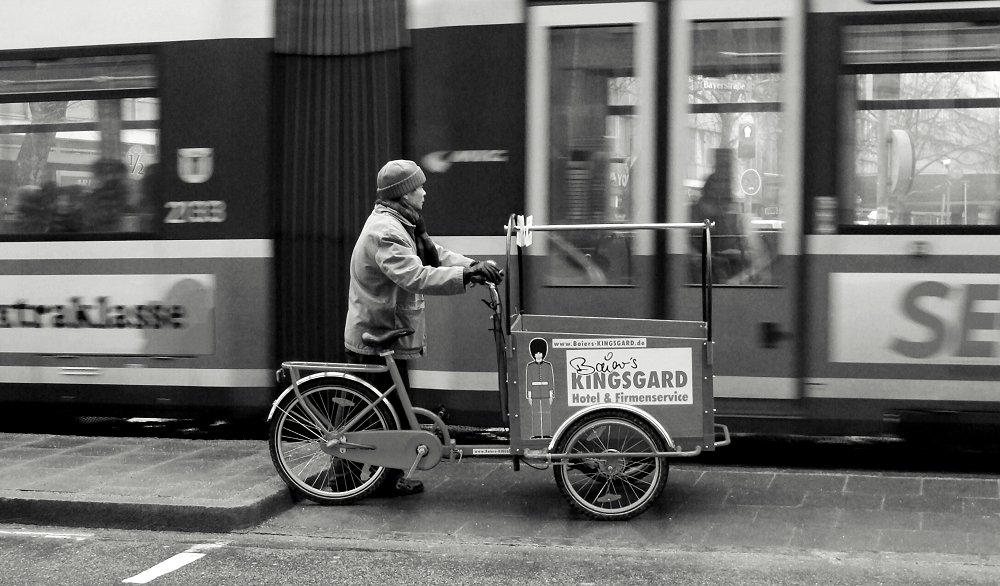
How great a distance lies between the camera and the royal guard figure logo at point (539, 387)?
235 inches

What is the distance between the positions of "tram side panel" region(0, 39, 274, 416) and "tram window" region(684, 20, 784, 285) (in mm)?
2733

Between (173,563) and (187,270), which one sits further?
(187,270)

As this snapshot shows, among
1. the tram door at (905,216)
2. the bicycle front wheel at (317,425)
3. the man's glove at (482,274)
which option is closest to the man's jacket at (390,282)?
the man's glove at (482,274)

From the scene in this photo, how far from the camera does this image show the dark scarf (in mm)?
6363

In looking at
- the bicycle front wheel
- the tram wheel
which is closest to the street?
the tram wheel

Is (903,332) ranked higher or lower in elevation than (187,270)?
lower

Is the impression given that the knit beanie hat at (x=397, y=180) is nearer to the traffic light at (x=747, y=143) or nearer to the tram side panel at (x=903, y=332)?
the traffic light at (x=747, y=143)

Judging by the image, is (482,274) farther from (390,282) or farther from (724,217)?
(724,217)

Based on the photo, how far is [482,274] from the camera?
5875 millimetres

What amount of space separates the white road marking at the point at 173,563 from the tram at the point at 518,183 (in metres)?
1.52

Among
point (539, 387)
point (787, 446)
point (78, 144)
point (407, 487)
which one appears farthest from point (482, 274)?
point (78, 144)

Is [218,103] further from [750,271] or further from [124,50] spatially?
[750,271]

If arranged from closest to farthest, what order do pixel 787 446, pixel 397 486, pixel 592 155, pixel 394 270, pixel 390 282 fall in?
pixel 394 270 < pixel 390 282 < pixel 397 486 < pixel 592 155 < pixel 787 446

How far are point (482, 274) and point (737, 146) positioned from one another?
213 cm
